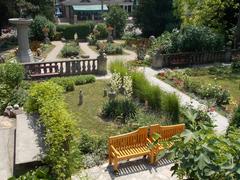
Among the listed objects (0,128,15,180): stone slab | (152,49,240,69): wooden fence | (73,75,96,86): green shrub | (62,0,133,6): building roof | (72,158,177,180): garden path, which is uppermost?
(62,0,133,6): building roof

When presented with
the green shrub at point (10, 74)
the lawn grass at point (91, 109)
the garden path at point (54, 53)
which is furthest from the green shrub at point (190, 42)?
the green shrub at point (10, 74)

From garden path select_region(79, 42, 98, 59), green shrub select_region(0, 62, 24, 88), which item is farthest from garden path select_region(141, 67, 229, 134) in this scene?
garden path select_region(79, 42, 98, 59)

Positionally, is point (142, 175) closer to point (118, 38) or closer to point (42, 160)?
point (42, 160)

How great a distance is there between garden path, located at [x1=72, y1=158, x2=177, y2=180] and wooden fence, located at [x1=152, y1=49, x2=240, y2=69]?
35.5 feet

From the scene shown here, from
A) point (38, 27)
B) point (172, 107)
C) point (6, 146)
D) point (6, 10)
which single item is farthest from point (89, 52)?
point (6, 146)

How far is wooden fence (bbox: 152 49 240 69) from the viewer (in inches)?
778

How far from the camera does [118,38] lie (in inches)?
1486

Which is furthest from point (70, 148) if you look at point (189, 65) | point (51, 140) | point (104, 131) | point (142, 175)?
point (189, 65)

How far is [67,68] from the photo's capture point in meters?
18.0

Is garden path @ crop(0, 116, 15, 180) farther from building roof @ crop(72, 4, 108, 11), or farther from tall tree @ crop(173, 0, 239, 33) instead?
building roof @ crop(72, 4, 108, 11)

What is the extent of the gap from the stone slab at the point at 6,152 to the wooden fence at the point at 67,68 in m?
6.90

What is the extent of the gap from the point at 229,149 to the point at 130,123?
7014mm

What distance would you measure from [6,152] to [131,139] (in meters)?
3.52

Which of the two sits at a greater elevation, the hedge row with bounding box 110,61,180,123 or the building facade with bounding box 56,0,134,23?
the building facade with bounding box 56,0,134,23
